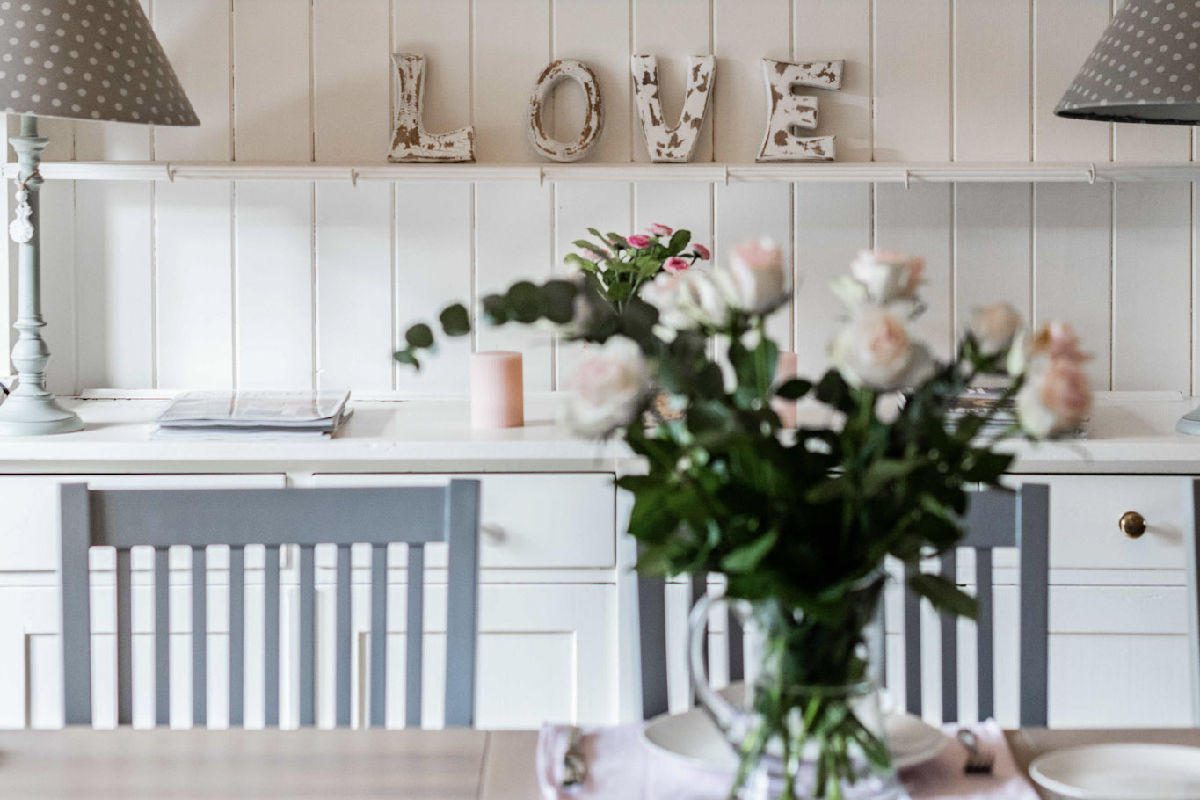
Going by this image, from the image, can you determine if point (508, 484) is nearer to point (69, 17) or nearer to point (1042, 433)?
point (69, 17)

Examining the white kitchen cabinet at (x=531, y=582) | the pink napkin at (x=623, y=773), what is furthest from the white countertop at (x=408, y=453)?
the pink napkin at (x=623, y=773)

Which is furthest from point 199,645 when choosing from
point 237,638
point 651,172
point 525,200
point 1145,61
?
point 1145,61

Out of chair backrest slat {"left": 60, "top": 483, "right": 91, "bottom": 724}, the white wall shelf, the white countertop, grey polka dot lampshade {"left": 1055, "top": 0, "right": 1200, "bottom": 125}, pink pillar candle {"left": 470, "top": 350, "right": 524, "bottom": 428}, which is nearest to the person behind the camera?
chair backrest slat {"left": 60, "top": 483, "right": 91, "bottom": 724}

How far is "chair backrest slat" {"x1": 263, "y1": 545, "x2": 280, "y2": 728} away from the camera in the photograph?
1286mm

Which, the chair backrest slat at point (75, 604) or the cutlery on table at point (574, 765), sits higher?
the chair backrest slat at point (75, 604)

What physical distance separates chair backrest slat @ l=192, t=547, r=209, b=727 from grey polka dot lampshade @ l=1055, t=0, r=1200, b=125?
1.44m

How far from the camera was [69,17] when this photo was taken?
189cm

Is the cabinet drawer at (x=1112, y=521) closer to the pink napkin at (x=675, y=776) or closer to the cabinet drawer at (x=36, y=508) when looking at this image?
the pink napkin at (x=675, y=776)

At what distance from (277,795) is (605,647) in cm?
108

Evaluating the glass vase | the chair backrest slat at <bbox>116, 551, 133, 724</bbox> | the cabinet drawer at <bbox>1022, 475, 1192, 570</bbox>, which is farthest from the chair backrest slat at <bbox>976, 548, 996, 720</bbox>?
the chair backrest slat at <bbox>116, 551, 133, 724</bbox>

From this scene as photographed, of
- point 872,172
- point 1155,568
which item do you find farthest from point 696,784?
point 872,172

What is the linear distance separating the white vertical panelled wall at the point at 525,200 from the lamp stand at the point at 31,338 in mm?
330

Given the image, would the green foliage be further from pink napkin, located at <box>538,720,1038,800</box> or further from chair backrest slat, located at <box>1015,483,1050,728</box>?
pink napkin, located at <box>538,720,1038,800</box>

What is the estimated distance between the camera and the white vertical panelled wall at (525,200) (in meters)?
2.40
